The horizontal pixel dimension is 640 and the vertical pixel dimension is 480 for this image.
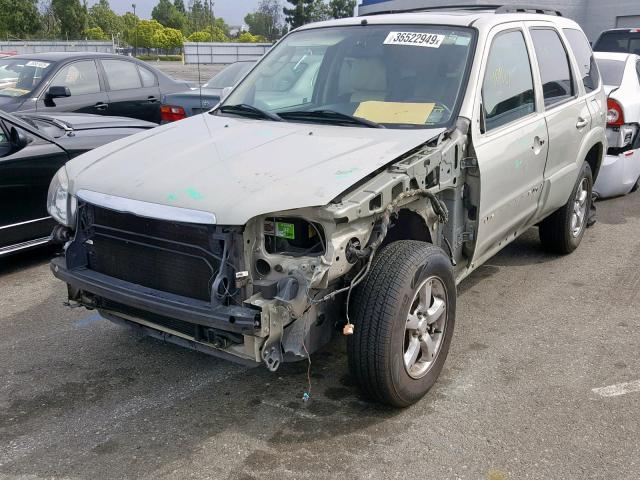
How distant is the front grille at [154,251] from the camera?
308cm

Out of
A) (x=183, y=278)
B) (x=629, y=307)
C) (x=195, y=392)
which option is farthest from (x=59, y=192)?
(x=629, y=307)

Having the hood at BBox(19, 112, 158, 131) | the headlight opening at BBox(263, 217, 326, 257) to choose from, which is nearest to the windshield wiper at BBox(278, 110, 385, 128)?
the headlight opening at BBox(263, 217, 326, 257)

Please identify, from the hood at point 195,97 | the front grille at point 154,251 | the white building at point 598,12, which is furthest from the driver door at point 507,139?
the white building at point 598,12

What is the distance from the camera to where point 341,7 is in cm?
7800

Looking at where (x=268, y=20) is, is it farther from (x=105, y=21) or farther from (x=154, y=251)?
(x=154, y=251)

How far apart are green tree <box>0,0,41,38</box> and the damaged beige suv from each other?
51.8 m

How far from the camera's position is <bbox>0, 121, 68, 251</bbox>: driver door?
17.3 ft

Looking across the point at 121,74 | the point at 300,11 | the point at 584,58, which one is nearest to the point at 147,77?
the point at 121,74

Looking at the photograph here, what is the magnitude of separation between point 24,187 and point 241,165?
2849mm

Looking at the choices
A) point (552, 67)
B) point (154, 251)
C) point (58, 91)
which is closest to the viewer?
point (154, 251)

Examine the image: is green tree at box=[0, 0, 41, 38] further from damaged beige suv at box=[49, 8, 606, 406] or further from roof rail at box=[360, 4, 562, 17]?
damaged beige suv at box=[49, 8, 606, 406]

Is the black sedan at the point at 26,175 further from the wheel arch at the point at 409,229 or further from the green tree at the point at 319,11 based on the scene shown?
the green tree at the point at 319,11

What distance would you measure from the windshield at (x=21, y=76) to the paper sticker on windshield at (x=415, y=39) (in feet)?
17.7

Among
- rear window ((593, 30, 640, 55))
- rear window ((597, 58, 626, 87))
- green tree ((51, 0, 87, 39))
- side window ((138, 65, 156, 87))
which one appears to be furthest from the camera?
green tree ((51, 0, 87, 39))
